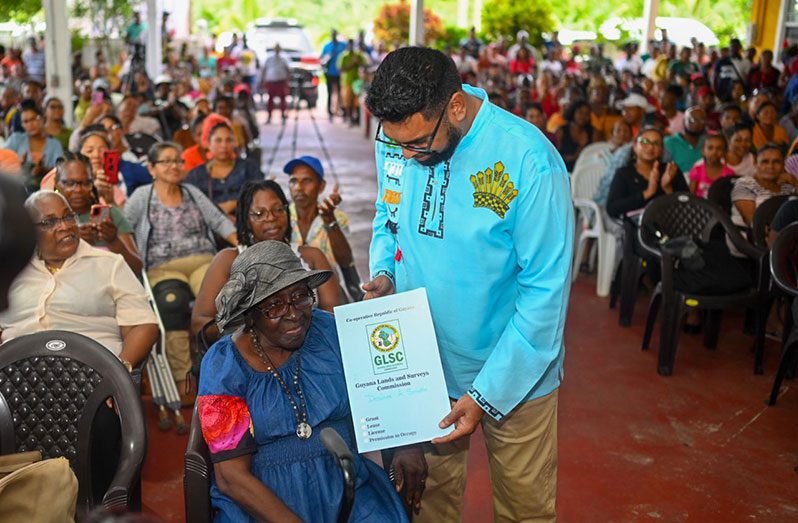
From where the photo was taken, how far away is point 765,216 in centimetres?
591

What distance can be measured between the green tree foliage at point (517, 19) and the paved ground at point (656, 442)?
1736 centimetres

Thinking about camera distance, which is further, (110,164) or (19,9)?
(19,9)

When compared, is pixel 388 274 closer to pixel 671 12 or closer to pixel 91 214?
pixel 91 214

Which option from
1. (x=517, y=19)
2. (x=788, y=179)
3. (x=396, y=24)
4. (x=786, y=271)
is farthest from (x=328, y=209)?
(x=396, y=24)

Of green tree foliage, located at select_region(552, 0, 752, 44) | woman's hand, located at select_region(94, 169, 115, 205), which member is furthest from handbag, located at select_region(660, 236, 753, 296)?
green tree foliage, located at select_region(552, 0, 752, 44)

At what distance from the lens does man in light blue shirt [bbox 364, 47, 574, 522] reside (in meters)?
2.39

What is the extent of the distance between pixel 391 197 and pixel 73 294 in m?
1.59

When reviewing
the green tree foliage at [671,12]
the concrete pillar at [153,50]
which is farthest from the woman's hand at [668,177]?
the green tree foliage at [671,12]

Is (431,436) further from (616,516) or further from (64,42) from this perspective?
(64,42)

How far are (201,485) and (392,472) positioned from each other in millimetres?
562

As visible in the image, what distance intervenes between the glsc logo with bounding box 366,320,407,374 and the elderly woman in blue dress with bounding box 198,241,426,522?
0.79ft

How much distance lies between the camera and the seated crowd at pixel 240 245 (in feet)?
8.70

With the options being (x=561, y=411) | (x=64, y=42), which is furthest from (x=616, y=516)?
(x=64, y=42)

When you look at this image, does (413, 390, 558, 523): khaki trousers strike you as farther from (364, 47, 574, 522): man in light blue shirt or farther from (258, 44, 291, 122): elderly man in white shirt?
(258, 44, 291, 122): elderly man in white shirt
